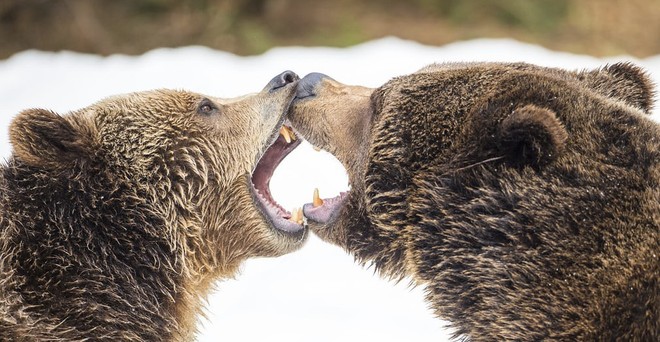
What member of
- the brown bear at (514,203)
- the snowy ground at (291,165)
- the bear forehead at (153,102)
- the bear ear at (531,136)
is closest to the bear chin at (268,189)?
the snowy ground at (291,165)

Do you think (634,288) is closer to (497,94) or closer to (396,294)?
(497,94)

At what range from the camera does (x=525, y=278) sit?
11.8ft

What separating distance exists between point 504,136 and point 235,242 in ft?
5.63

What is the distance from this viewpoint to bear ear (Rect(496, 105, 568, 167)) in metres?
3.53

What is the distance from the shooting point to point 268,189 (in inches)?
209

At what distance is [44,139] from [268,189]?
1.54 metres

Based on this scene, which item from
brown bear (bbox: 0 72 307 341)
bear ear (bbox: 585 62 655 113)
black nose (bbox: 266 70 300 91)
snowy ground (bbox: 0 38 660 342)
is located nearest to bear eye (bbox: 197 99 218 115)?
brown bear (bbox: 0 72 307 341)

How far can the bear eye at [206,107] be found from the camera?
484 cm

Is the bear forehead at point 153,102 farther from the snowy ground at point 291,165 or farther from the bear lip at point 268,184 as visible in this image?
the snowy ground at point 291,165

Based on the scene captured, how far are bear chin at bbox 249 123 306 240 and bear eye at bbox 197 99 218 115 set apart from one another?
352mm

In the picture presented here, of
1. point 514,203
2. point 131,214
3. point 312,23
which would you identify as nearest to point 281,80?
point 131,214

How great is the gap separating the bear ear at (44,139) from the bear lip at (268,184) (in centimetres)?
106

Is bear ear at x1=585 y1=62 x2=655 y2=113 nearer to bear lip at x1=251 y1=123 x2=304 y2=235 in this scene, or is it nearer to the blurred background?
bear lip at x1=251 y1=123 x2=304 y2=235

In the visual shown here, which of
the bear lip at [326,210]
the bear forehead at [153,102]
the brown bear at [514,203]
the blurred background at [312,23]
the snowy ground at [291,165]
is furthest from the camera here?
the blurred background at [312,23]
